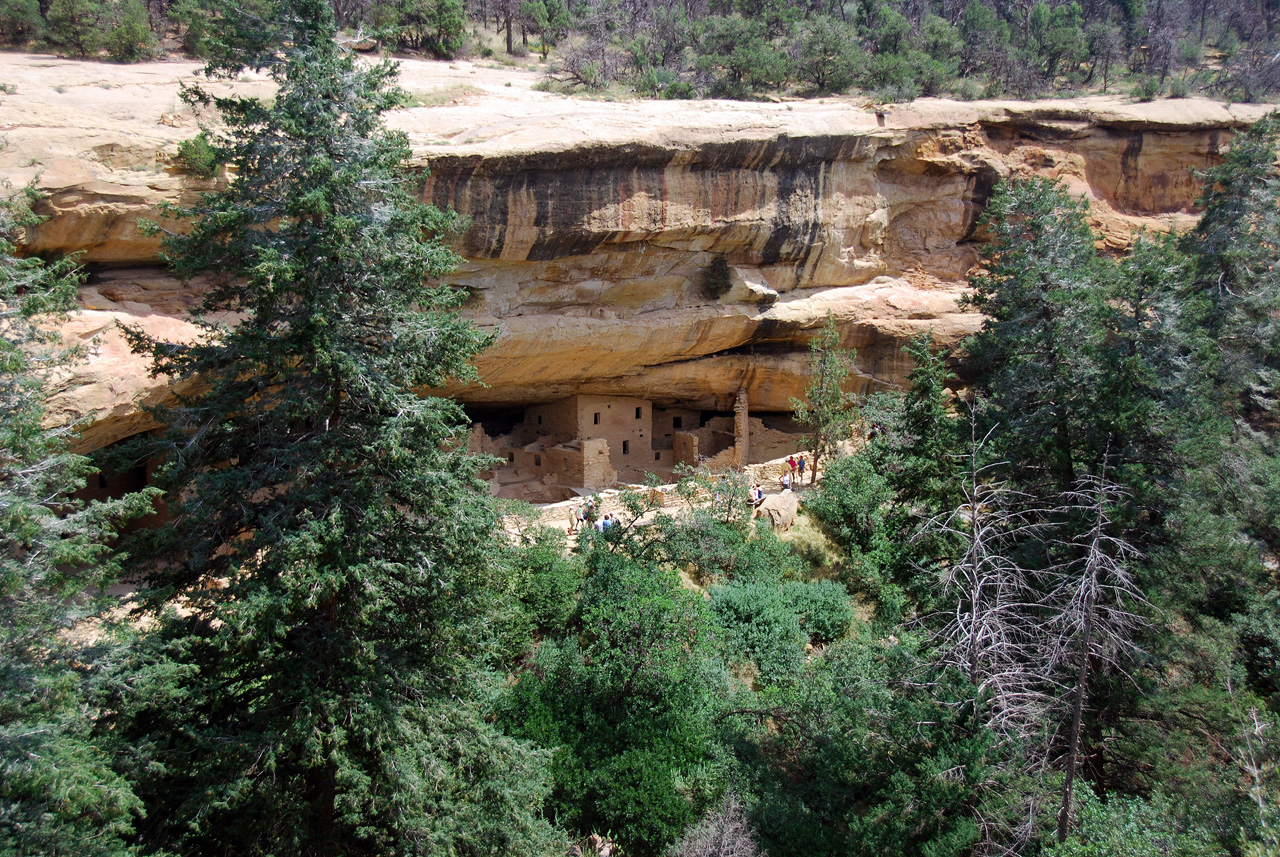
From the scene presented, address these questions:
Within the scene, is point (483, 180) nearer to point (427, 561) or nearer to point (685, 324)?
point (685, 324)

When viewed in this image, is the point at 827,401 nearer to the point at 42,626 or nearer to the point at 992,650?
the point at 992,650

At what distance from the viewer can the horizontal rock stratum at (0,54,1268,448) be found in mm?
11336

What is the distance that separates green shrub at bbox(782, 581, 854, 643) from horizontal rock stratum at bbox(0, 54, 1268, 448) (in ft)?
20.3

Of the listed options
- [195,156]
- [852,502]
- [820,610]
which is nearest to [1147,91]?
[852,502]

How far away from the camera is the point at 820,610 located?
502 inches

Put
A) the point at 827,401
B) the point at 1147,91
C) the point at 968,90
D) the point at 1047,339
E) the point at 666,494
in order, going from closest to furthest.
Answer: the point at 1047,339
the point at 666,494
the point at 827,401
the point at 1147,91
the point at 968,90

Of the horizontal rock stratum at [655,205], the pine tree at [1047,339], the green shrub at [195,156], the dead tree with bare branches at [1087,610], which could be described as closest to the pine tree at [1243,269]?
the pine tree at [1047,339]

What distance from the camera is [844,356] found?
1773 cm

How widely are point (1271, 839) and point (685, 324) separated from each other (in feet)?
42.8

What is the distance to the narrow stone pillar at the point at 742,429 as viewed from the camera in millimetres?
19361

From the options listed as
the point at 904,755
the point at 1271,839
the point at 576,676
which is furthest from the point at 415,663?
the point at 1271,839

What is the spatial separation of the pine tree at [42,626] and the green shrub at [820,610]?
367 inches

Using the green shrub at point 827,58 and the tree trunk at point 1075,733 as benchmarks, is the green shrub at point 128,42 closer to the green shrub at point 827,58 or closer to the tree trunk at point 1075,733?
the green shrub at point 827,58

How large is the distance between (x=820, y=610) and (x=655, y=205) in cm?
820
